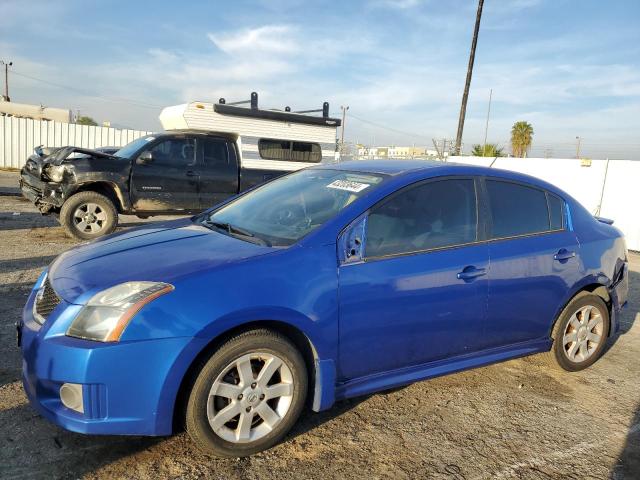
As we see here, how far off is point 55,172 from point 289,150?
4.03 m

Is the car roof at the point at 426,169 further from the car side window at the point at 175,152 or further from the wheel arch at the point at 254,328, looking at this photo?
the car side window at the point at 175,152

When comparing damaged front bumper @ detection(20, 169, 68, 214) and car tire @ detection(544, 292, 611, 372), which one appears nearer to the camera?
car tire @ detection(544, 292, 611, 372)

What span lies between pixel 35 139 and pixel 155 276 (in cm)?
2152

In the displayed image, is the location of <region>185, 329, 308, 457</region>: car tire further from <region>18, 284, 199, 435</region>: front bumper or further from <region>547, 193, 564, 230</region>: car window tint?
<region>547, 193, 564, 230</region>: car window tint

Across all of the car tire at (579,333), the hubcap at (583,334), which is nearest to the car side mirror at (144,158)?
the car tire at (579,333)

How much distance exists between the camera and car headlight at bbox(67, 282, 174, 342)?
7.79ft

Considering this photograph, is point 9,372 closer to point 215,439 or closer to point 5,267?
point 215,439

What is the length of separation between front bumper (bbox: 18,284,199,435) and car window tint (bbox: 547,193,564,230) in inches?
114

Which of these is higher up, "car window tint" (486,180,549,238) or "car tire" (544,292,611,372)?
"car window tint" (486,180,549,238)

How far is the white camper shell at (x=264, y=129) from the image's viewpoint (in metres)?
8.72

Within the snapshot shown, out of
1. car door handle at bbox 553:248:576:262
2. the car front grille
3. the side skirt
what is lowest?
the side skirt

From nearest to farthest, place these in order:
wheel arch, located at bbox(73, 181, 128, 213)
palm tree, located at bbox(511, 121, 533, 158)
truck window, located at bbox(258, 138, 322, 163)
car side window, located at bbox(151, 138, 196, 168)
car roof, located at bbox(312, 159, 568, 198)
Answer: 1. car roof, located at bbox(312, 159, 568, 198)
2. wheel arch, located at bbox(73, 181, 128, 213)
3. car side window, located at bbox(151, 138, 196, 168)
4. truck window, located at bbox(258, 138, 322, 163)
5. palm tree, located at bbox(511, 121, 533, 158)

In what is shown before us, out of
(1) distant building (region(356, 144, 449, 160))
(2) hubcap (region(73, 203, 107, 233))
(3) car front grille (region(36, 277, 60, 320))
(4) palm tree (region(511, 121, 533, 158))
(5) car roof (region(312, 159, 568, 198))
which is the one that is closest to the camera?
(3) car front grille (region(36, 277, 60, 320))

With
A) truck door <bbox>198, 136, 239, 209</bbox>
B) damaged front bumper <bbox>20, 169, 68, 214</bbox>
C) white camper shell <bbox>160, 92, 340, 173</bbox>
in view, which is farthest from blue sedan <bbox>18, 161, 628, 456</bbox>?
white camper shell <bbox>160, 92, 340, 173</bbox>
